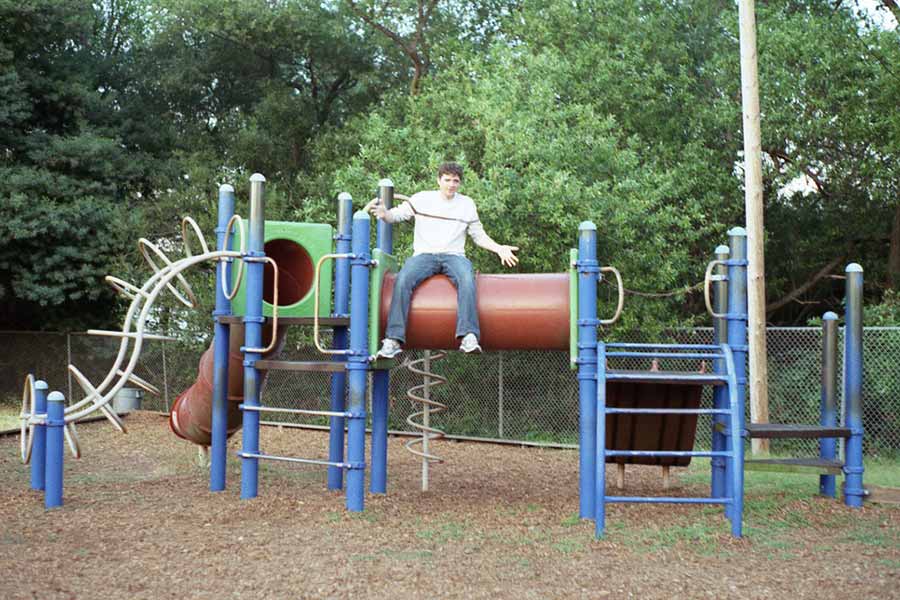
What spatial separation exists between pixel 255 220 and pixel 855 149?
11608 millimetres

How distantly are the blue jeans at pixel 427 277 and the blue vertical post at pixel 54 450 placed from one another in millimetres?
2636

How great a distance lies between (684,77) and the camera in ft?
56.2

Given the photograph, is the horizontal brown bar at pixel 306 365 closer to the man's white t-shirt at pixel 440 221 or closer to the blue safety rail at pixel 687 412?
the man's white t-shirt at pixel 440 221

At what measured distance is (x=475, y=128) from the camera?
1467 cm

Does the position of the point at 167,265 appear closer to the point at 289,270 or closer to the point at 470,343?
the point at 289,270

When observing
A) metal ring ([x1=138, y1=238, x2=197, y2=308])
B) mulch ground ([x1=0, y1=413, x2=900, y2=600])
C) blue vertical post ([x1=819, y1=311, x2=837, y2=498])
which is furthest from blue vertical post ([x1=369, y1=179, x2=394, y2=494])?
blue vertical post ([x1=819, y1=311, x2=837, y2=498])

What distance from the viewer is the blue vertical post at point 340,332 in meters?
→ 8.69

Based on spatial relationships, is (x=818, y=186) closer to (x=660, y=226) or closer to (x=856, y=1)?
(x=856, y=1)

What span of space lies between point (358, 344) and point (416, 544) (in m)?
1.85

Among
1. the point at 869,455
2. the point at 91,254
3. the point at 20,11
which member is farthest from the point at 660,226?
the point at 20,11

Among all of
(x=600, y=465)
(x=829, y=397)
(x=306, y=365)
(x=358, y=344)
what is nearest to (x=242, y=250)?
(x=306, y=365)

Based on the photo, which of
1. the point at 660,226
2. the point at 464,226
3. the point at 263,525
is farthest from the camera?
the point at 660,226

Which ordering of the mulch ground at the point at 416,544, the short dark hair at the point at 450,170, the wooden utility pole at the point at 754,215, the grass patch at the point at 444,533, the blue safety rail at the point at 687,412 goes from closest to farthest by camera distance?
the mulch ground at the point at 416,544 → the grass patch at the point at 444,533 → the blue safety rail at the point at 687,412 → the short dark hair at the point at 450,170 → the wooden utility pole at the point at 754,215

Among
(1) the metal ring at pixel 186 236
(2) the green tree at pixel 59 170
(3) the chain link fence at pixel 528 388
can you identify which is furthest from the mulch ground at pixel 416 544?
(2) the green tree at pixel 59 170
